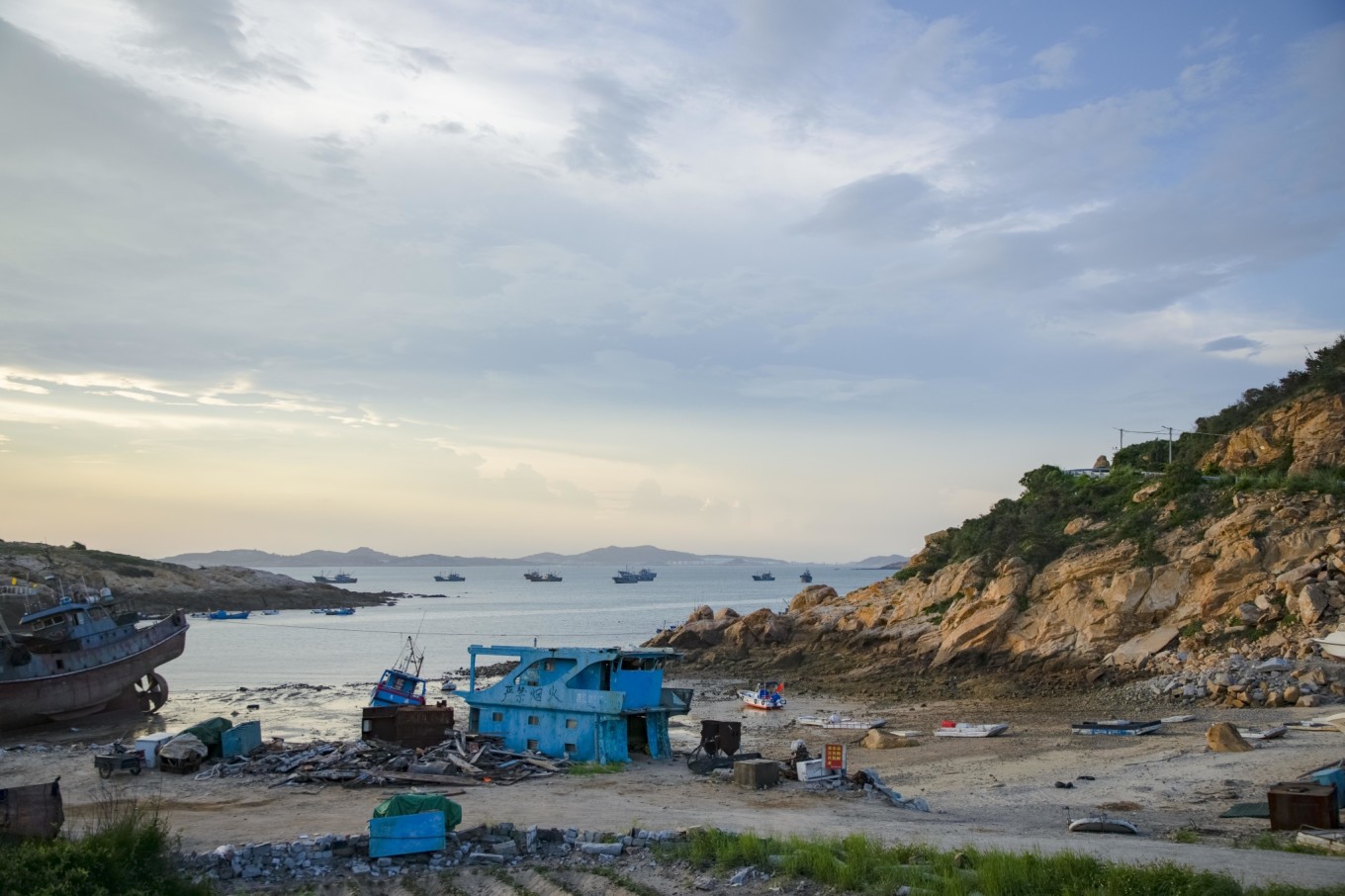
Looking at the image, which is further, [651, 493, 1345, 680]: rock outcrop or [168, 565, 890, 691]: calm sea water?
[168, 565, 890, 691]: calm sea water

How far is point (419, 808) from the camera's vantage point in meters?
14.2

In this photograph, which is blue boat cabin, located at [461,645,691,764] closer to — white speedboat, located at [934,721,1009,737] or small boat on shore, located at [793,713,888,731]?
small boat on shore, located at [793,713,888,731]

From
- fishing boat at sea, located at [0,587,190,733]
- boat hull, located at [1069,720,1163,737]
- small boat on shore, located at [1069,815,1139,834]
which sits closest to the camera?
small boat on shore, located at [1069,815,1139,834]

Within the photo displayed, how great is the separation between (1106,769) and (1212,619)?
47.8 feet

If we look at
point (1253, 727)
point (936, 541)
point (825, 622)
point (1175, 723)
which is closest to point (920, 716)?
point (1175, 723)

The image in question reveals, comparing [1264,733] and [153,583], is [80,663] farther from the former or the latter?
[153,583]

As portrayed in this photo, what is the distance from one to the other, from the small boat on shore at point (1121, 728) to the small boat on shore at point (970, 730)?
6.51 feet

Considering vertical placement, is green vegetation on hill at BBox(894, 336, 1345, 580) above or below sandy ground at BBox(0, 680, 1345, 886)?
above

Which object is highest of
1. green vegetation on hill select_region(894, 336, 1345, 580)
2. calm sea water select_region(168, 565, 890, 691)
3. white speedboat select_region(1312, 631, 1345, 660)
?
green vegetation on hill select_region(894, 336, 1345, 580)

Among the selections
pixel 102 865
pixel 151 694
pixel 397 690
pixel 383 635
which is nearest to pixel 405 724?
pixel 397 690

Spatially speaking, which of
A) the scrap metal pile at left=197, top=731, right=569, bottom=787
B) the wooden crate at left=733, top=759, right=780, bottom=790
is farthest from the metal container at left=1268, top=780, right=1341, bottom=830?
the scrap metal pile at left=197, top=731, right=569, bottom=787

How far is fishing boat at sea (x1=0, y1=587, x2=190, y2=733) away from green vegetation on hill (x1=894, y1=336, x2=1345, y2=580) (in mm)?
33506

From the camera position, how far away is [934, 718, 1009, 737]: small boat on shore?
27.1 m

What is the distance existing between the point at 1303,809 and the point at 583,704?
1415 centimetres
